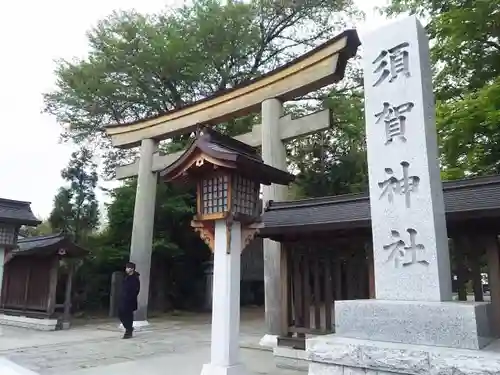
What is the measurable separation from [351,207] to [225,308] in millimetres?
2888

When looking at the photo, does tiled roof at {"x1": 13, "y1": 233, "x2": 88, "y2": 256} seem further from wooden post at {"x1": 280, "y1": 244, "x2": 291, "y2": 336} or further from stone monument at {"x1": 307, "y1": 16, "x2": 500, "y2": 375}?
stone monument at {"x1": 307, "y1": 16, "x2": 500, "y2": 375}

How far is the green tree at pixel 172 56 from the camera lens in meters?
15.0

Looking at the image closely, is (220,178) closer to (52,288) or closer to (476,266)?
(476,266)

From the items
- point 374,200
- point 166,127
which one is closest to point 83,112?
point 166,127

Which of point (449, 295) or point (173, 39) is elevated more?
point (173, 39)

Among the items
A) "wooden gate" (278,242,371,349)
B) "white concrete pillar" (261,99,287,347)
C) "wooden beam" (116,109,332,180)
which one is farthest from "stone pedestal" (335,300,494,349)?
"wooden beam" (116,109,332,180)

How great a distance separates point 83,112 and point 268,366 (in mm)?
13728

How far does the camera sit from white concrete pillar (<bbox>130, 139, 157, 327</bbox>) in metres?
11.2

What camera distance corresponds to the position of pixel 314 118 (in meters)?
8.68

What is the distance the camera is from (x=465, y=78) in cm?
1037

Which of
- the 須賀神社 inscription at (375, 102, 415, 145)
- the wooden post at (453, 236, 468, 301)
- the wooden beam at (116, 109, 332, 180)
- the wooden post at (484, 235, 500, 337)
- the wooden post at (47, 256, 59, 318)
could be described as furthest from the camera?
the wooden post at (47, 256, 59, 318)

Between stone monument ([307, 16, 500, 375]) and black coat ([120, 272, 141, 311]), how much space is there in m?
6.57

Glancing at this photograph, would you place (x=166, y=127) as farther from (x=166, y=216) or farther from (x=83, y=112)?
(x=83, y=112)

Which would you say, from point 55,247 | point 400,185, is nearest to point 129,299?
point 55,247
